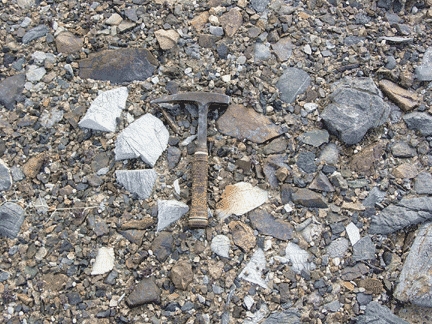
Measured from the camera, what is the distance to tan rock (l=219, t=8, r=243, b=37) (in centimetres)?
467

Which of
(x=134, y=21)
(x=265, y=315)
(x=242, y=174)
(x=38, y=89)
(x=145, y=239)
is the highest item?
(x=134, y=21)

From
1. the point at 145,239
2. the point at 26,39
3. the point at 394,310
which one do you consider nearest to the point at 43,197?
the point at 145,239

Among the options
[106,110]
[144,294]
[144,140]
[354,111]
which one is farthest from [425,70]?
[144,294]

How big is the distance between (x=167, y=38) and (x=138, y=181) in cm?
140

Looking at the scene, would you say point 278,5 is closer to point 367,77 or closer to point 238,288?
point 367,77

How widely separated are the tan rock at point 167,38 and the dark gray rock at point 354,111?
4.95 ft

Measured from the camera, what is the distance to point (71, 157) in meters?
4.20

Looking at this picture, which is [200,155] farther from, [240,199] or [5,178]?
[5,178]

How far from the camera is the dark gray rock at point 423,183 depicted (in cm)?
415

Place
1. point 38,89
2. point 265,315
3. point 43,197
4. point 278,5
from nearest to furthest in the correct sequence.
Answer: point 265,315 < point 43,197 < point 38,89 < point 278,5

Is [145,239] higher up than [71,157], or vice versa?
[71,157]

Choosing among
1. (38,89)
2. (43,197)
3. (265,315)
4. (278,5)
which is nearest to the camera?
(265,315)

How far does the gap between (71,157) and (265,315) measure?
2.03 metres

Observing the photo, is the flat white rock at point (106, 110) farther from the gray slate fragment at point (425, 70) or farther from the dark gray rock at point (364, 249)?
the gray slate fragment at point (425, 70)
